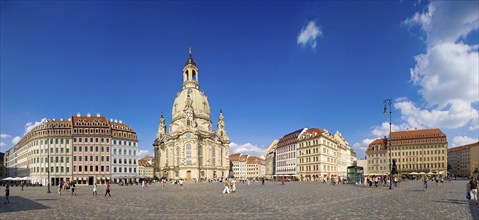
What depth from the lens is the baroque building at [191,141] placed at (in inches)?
5094

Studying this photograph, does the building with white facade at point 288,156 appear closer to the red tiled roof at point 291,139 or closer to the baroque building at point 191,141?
the red tiled roof at point 291,139

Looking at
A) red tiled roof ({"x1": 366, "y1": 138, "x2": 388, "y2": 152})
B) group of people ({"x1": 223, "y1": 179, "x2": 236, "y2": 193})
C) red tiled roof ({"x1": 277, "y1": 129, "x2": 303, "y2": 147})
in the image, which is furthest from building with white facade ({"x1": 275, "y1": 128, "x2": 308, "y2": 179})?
group of people ({"x1": 223, "y1": 179, "x2": 236, "y2": 193})

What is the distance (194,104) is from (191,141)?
2036 centimetres

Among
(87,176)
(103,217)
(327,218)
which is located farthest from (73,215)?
(87,176)

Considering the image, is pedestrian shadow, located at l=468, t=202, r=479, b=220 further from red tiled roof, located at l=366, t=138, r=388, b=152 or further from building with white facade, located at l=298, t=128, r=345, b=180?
red tiled roof, located at l=366, t=138, r=388, b=152

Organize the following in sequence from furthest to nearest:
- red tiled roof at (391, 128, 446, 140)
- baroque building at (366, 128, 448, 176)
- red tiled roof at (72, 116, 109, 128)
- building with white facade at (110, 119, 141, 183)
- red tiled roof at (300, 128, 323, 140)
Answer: red tiled roof at (391, 128, 446, 140), baroque building at (366, 128, 448, 176), red tiled roof at (300, 128, 323, 140), building with white facade at (110, 119, 141, 183), red tiled roof at (72, 116, 109, 128)

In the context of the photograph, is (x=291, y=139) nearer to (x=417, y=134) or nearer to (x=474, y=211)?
(x=417, y=134)

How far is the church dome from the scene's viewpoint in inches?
5679

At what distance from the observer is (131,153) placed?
10456 cm

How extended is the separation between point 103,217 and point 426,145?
128916 mm

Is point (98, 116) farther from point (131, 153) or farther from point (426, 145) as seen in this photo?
point (426, 145)

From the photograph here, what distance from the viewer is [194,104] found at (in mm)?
145250

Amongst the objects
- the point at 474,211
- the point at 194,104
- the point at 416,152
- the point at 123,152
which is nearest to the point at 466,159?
the point at 416,152

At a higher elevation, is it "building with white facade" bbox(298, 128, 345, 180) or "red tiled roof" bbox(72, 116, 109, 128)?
"red tiled roof" bbox(72, 116, 109, 128)
